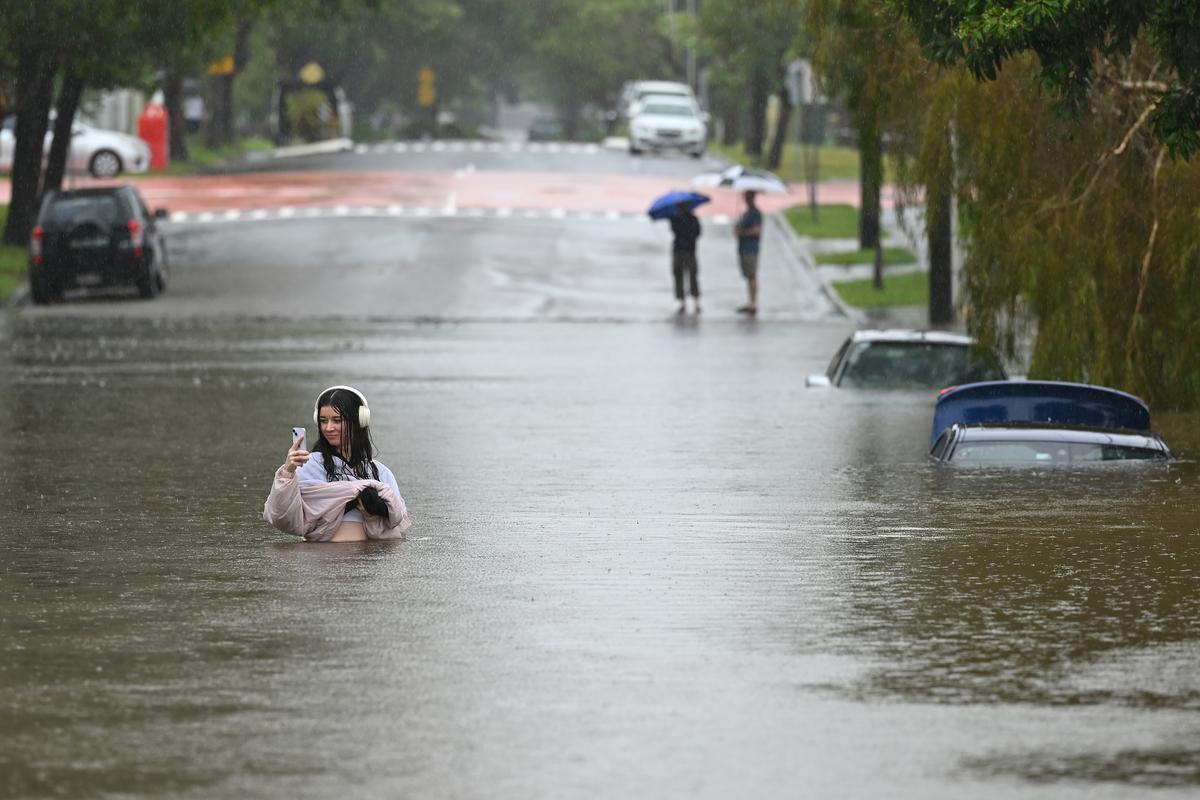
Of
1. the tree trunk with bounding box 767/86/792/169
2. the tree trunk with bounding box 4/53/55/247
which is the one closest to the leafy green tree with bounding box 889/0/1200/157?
the tree trunk with bounding box 4/53/55/247

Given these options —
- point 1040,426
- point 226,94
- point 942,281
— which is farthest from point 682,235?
point 226,94

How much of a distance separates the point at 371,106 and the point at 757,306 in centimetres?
9479

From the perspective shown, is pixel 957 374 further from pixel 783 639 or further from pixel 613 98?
pixel 613 98

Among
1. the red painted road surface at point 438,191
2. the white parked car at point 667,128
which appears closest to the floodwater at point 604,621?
the red painted road surface at point 438,191

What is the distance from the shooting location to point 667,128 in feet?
249

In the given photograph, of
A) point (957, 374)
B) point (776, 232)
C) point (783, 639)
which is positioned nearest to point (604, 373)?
point (957, 374)

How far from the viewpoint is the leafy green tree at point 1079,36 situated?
52.3 ft

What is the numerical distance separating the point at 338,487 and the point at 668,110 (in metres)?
64.9

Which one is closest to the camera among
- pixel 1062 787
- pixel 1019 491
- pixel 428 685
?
pixel 1062 787

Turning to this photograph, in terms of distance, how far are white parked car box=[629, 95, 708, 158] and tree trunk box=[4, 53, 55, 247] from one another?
31275mm

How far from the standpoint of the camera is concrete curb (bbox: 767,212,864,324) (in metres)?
39.2

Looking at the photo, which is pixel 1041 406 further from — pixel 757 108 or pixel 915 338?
pixel 757 108

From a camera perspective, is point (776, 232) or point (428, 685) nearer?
point (428, 685)

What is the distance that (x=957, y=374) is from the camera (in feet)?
79.3
